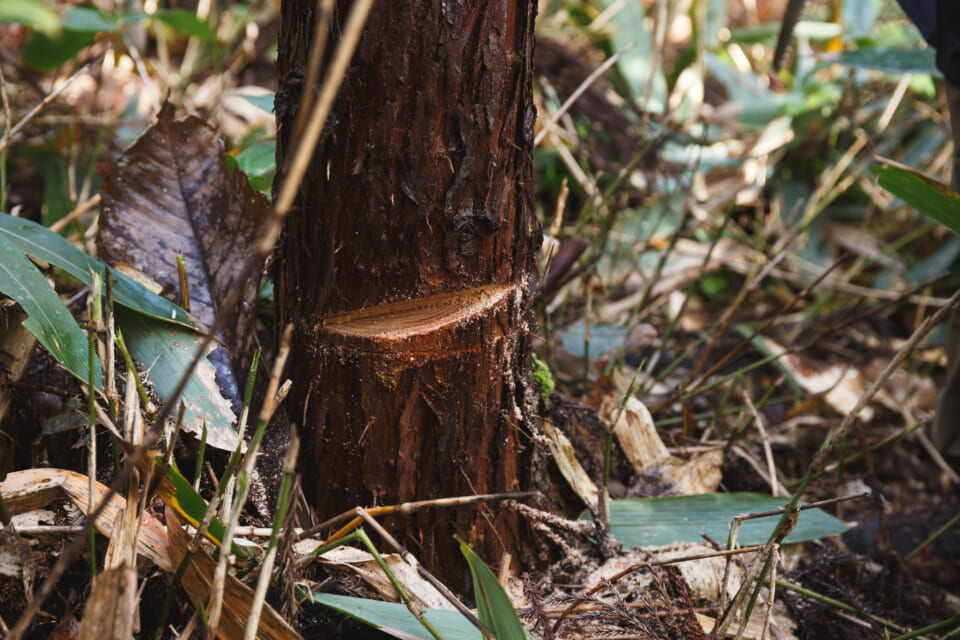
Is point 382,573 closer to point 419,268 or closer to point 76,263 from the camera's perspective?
point 419,268

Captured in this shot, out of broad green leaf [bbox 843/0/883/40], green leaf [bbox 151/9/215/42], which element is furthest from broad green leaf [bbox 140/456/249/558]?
broad green leaf [bbox 843/0/883/40]

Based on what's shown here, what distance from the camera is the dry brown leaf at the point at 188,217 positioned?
0.90 metres

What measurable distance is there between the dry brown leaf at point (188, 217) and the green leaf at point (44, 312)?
197mm

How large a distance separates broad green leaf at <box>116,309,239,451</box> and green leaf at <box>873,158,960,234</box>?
779mm

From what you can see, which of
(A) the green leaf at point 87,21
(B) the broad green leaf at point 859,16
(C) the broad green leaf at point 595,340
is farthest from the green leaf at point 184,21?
(B) the broad green leaf at point 859,16

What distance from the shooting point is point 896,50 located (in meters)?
1.30

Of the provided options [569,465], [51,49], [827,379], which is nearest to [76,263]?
[569,465]

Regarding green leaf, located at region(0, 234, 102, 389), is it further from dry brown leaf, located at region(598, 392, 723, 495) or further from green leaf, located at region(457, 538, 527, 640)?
dry brown leaf, located at region(598, 392, 723, 495)

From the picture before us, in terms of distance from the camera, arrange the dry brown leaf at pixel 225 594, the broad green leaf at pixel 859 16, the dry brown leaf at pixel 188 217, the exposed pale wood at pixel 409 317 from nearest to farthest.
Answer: the dry brown leaf at pixel 225 594 → the exposed pale wood at pixel 409 317 → the dry brown leaf at pixel 188 217 → the broad green leaf at pixel 859 16

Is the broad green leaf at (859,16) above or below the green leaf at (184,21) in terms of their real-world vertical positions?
below

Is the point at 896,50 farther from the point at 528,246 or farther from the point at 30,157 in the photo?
the point at 30,157

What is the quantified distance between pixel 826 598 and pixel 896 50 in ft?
3.26

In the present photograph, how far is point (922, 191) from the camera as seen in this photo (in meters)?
0.82

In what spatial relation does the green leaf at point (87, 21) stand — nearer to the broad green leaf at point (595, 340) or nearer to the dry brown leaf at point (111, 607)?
the broad green leaf at point (595, 340)
